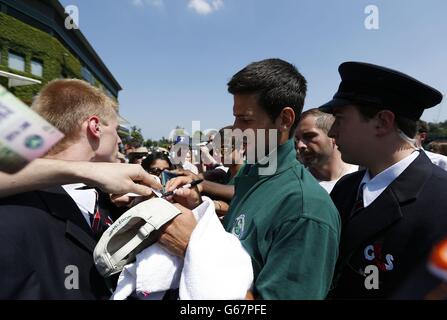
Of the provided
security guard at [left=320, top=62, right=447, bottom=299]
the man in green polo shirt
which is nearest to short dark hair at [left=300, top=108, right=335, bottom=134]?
security guard at [left=320, top=62, right=447, bottom=299]

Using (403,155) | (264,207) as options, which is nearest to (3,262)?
(264,207)

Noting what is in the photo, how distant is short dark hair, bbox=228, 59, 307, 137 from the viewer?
5.30 feet

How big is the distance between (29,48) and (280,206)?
2549 cm

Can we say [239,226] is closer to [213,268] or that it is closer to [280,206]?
[280,206]

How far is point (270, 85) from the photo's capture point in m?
1.61

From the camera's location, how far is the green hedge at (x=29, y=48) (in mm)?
19531

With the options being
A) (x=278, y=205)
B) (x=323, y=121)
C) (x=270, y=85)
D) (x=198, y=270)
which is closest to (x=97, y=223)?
(x=198, y=270)

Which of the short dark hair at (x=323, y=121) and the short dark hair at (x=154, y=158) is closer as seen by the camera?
the short dark hair at (x=323, y=121)

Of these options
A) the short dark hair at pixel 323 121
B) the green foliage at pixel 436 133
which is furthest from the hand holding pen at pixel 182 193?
the green foliage at pixel 436 133

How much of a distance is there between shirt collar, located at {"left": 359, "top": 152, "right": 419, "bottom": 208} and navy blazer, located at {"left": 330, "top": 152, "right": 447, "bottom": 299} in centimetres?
3

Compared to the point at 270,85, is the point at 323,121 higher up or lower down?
lower down

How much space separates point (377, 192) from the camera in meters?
1.70

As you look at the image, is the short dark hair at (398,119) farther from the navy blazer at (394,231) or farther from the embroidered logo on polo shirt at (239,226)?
the embroidered logo on polo shirt at (239,226)

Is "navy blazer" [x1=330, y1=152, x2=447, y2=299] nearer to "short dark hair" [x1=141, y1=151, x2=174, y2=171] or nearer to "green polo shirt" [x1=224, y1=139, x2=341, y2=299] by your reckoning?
"green polo shirt" [x1=224, y1=139, x2=341, y2=299]
